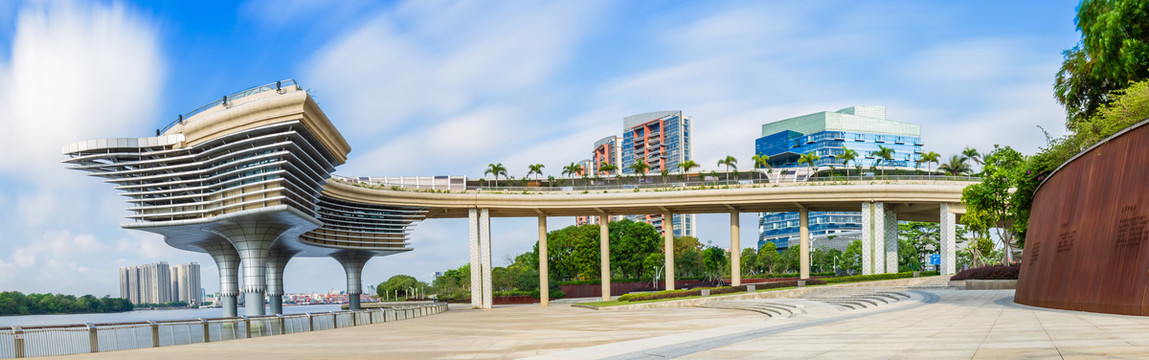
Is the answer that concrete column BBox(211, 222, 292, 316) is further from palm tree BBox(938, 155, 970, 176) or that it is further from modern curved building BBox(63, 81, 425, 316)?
palm tree BBox(938, 155, 970, 176)

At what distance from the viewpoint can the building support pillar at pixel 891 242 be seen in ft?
224

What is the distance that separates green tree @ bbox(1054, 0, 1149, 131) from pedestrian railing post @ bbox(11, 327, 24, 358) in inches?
1162

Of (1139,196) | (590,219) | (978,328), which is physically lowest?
(590,219)

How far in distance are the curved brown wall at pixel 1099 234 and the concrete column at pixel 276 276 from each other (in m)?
50.9

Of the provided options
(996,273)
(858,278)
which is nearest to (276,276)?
(858,278)

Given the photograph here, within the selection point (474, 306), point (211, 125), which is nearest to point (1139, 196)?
point (211, 125)

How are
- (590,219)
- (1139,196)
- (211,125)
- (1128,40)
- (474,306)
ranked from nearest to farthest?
(1139,196) < (1128,40) < (211,125) < (474,306) < (590,219)

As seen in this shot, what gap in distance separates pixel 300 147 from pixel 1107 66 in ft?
121

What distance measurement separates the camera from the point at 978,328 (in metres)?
13.6

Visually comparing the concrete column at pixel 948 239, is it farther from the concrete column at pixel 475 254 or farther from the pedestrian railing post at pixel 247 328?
the pedestrian railing post at pixel 247 328

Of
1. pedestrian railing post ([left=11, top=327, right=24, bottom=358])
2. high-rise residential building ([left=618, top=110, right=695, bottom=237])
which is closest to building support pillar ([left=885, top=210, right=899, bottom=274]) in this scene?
pedestrian railing post ([left=11, top=327, right=24, bottom=358])

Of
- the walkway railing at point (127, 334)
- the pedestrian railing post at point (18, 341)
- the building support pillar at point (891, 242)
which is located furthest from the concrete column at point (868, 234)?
the pedestrian railing post at point (18, 341)

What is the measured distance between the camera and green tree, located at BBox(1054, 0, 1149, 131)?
A: 24141 mm

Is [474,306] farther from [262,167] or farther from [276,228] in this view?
[262,167]
